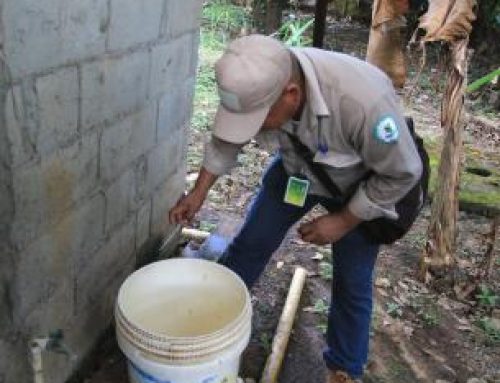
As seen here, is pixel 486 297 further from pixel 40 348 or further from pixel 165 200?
pixel 40 348

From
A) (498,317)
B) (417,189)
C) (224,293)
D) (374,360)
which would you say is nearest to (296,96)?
(417,189)

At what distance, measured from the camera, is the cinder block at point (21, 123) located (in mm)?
1509

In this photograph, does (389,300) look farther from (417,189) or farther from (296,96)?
(296,96)

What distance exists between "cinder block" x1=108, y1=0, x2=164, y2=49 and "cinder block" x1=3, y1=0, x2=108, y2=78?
8 cm

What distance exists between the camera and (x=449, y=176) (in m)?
3.26

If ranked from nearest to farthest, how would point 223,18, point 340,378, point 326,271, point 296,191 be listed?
point 296,191 < point 340,378 < point 326,271 < point 223,18

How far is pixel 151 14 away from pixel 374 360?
1923 mm

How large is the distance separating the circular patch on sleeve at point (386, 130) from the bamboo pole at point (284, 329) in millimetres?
1181

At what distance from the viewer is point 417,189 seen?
216cm

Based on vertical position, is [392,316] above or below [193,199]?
below

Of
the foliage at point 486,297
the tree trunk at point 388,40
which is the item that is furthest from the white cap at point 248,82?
the foliage at point 486,297

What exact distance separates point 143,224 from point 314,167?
3.47 feet

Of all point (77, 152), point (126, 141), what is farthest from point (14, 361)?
point (126, 141)

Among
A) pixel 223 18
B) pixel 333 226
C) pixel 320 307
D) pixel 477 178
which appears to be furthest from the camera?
pixel 223 18
